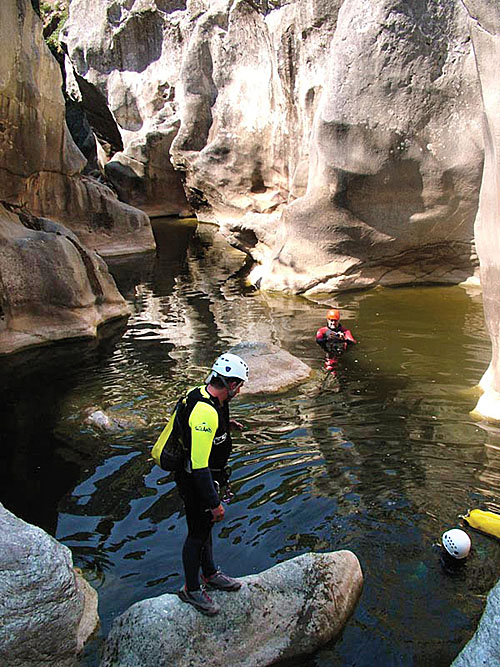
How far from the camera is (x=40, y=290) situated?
12125 millimetres

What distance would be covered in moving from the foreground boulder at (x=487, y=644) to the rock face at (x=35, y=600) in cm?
231

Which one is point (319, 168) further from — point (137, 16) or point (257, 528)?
point (137, 16)

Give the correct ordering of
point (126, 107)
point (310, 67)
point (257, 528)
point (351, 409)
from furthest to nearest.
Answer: point (126, 107)
point (310, 67)
point (351, 409)
point (257, 528)

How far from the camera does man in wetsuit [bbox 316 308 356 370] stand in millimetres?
10742

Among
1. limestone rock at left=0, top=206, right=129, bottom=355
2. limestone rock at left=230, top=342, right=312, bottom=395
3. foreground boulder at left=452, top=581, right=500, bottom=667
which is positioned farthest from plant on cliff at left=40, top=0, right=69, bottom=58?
foreground boulder at left=452, top=581, right=500, bottom=667

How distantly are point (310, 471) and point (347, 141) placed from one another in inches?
376

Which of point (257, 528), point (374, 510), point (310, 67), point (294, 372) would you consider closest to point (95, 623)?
point (257, 528)

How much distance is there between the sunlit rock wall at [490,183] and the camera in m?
7.05

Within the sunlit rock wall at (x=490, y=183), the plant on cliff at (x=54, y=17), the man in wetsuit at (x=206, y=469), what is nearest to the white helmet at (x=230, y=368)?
the man in wetsuit at (x=206, y=469)

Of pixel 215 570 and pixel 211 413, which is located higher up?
pixel 211 413

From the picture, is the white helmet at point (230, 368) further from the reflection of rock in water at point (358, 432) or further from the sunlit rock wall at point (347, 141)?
the sunlit rock wall at point (347, 141)

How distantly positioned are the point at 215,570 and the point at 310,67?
16.7 m

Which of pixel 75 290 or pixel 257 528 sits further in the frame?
pixel 75 290

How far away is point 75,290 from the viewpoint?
41.1 feet
